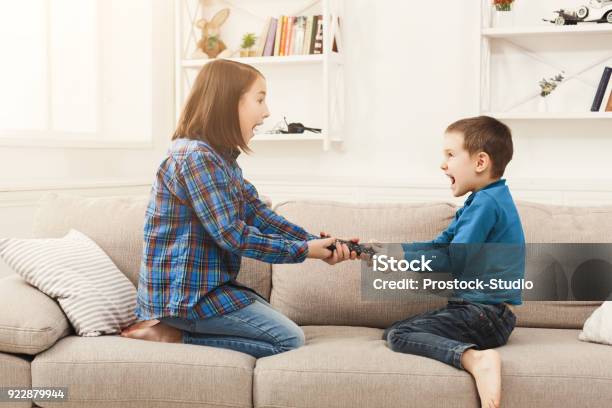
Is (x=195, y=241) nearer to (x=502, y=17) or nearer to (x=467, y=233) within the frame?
(x=467, y=233)

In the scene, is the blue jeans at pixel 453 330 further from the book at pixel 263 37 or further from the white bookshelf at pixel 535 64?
the book at pixel 263 37

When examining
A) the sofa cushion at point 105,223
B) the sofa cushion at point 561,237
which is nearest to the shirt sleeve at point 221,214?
the sofa cushion at point 105,223

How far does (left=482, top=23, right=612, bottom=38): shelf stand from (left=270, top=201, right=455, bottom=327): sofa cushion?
1.68 metres

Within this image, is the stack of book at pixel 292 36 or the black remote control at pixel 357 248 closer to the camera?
the black remote control at pixel 357 248

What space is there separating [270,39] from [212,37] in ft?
1.15

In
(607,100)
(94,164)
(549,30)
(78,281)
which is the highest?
(549,30)

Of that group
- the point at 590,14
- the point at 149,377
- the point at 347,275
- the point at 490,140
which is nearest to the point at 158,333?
the point at 149,377

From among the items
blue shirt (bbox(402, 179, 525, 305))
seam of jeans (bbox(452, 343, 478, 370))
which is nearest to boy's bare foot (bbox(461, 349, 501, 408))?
seam of jeans (bbox(452, 343, 478, 370))

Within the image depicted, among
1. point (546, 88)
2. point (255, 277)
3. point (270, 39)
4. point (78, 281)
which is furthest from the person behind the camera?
point (270, 39)

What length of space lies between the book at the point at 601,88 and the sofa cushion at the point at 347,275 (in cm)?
167

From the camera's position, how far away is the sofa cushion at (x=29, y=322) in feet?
6.48

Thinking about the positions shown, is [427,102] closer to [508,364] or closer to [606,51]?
[606,51]

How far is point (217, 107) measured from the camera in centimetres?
214

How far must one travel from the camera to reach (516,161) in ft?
13.4
